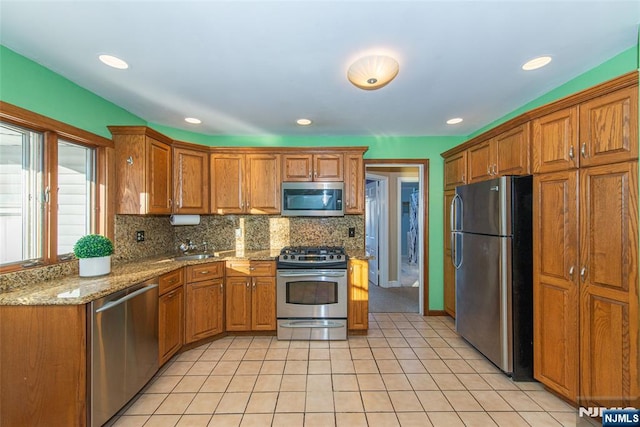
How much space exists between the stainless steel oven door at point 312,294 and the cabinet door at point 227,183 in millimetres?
1056

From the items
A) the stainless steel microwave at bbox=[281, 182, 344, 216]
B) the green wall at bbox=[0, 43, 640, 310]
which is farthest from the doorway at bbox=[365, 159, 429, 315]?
the stainless steel microwave at bbox=[281, 182, 344, 216]

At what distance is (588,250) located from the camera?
5.92 feet

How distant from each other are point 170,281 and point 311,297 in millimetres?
1404

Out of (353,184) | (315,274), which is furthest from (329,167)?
(315,274)

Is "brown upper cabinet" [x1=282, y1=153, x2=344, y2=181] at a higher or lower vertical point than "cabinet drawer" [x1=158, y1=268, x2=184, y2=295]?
Result: higher

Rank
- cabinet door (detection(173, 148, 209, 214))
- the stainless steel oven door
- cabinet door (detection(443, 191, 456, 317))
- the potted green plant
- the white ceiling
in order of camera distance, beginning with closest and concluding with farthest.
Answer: the white ceiling
the potted green plant
the stainless steel oven door
cabinet door (detection(173, 148, 209, 214))
cabinet door (detection(443, 191, 456, 317))

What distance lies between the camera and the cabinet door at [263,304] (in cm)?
308

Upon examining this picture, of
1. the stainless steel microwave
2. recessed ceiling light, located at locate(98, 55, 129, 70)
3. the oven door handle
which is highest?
recessed ceiling light, located at locate(98, 55, 129, 70)

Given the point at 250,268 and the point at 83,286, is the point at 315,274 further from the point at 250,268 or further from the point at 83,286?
the point at 83,286

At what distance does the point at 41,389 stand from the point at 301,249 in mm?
2307

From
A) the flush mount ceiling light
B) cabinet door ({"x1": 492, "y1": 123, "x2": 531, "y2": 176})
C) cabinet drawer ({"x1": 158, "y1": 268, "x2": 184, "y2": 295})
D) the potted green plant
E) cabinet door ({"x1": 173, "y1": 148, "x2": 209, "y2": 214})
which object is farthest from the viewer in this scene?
cabinet door ({"x1": 173, "y1": 148, "x2": 209, "y2": 214})

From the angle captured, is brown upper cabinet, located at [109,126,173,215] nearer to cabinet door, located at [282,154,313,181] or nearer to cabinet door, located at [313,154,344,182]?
cabinet door, located at [282,154,313,181]

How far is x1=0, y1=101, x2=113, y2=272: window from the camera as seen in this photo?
1897mm
